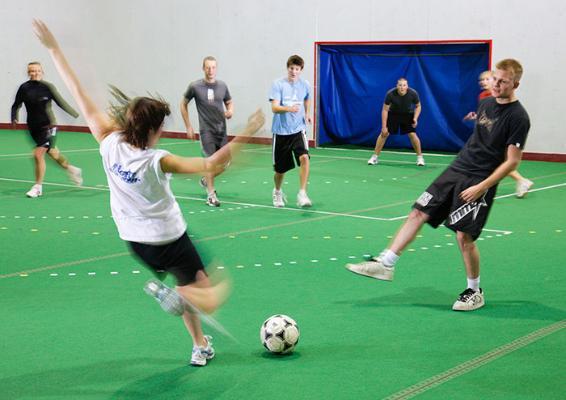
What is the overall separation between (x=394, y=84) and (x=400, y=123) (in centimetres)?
294

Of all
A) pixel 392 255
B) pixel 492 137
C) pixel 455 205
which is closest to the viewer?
pixel 492 137

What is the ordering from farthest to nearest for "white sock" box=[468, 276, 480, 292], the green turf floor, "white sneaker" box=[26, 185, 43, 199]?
"white sneaker" box=[26, 185, 43, 199] → "white sock" box=[468, 276, 480, 292] → the green turf floor

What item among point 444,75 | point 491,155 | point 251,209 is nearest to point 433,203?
point 491,155

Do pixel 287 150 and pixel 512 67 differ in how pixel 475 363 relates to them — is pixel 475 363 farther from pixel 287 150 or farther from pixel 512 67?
pixel 287 150

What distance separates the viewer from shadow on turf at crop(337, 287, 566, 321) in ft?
23.1

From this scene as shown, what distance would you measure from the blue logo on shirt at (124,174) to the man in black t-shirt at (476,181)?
8.37 ft

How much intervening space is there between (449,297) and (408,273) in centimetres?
91

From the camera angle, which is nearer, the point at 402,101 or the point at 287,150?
the point at 287,150

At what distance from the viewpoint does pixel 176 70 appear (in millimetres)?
24125

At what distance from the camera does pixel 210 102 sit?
522 inches

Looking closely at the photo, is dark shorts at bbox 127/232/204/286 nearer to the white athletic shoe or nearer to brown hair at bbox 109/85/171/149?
brown hair at bbox 109/85/171/149

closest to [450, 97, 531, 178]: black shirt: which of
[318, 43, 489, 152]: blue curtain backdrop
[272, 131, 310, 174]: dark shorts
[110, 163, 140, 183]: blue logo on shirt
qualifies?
[110, 163, 140, 183]: blue logo on shirt

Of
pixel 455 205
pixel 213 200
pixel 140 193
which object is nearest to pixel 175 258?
pixel 140 193

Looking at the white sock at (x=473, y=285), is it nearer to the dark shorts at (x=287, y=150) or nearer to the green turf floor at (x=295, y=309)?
the green turf floor at (x=295, y=309)
